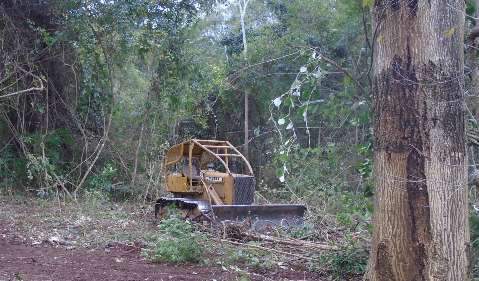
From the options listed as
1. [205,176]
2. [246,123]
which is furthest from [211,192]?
[246,123]

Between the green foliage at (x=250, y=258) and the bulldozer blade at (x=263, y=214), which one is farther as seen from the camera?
the bulldozer blade at (x=263, y=214)

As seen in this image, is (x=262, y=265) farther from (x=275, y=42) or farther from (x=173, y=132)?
(x=275, y=42)

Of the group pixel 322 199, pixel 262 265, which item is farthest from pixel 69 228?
pixel 322 199

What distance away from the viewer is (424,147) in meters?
5.53

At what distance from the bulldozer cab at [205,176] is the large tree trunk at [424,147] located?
25.4 ft

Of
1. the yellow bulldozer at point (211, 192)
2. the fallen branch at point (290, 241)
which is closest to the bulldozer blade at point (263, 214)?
the yellow bulldozer at point (211, 192)

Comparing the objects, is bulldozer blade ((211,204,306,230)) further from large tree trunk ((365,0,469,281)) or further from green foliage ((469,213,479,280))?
large tree trunk ((365,0,469,281))

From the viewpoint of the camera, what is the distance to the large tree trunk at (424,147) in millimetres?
5484

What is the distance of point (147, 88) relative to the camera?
63.8 ft

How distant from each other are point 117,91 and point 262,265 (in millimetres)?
11918

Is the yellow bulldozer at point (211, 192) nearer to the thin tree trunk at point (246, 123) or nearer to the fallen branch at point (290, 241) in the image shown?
the fallen branch at point (290, 241)

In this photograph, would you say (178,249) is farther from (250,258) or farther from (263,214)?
(263,214)

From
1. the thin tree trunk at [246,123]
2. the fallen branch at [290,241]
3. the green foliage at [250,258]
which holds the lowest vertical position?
the green foliage at [250,258]

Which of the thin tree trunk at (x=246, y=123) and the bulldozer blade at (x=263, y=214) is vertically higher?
the thin tree trunk at (x=246, y=123)
